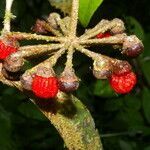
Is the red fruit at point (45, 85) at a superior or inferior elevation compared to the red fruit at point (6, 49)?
inferior

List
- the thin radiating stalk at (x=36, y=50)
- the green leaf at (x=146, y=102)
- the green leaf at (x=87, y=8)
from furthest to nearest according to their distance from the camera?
the green leaf at (x=146, y=102)
the green leaf at (x=87, y=8)
the thin radiating stalk at (x=36, y=50)

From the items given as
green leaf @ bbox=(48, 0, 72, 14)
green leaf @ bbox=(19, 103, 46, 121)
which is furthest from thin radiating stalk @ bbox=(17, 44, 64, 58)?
green leaf @ bbox=(19, 103, 46, 121)

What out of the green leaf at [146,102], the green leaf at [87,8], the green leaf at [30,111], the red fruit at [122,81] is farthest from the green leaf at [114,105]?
the red fruit at [122,81]

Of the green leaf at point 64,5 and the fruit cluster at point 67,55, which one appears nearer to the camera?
the fruit cluster at point 67,55

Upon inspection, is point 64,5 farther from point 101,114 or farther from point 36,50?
point 101,114

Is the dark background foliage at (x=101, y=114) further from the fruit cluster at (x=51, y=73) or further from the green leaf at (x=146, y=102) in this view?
the fruit cluster at (x=51, y=73)

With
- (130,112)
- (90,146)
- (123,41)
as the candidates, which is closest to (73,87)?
(123,41)

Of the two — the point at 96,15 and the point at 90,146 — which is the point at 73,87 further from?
the point at 96,15
